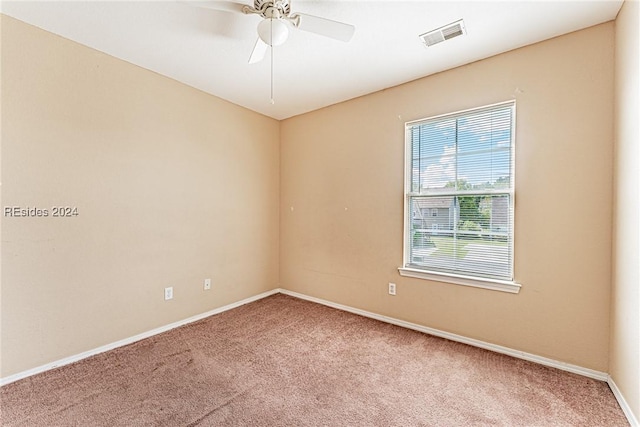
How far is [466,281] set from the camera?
8.61 ft

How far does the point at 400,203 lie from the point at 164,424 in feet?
8.76

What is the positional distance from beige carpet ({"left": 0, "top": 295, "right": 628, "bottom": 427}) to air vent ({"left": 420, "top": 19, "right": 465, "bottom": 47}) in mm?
2642

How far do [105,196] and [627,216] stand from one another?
3.92 meters

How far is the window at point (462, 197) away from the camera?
97.4 inches

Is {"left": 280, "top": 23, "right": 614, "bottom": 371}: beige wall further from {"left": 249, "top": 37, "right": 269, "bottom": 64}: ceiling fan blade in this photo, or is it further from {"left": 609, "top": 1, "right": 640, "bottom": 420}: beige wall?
{"left": 249, "top": 37, "right": 269, "bottom": 64}: ceiling fan blade

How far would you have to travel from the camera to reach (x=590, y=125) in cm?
208

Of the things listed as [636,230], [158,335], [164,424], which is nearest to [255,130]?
[158,335]

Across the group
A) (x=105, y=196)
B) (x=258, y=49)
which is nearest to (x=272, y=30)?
(x=258, y=49)

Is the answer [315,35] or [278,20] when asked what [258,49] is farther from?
[315,35]

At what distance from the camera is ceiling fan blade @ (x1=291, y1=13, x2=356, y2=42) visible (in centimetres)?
175

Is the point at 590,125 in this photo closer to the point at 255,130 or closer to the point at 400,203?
the point at 400,203

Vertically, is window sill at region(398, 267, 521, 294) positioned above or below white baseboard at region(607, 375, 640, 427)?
above

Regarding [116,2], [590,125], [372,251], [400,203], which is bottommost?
[372,251]

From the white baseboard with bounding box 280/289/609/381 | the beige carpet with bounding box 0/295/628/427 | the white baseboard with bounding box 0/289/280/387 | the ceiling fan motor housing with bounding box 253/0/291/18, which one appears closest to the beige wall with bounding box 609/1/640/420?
the white baseboard with bounding box 280/289/609/381
